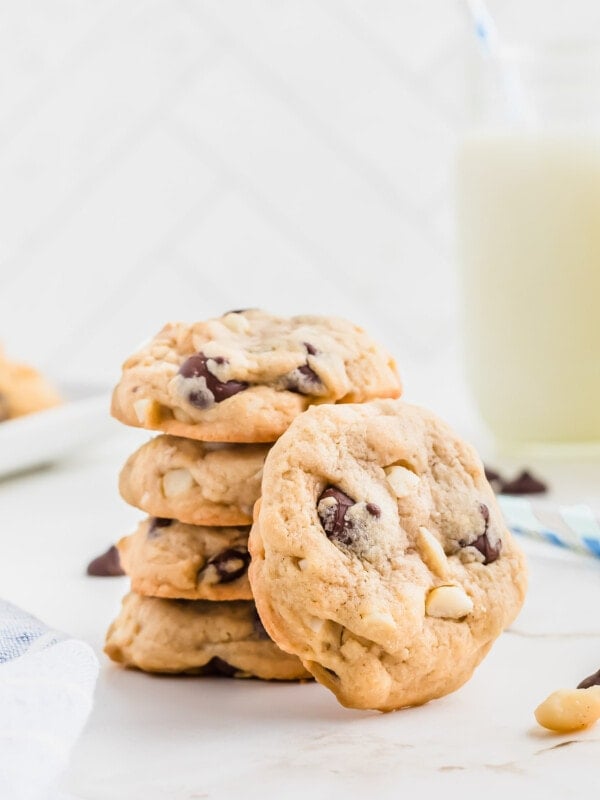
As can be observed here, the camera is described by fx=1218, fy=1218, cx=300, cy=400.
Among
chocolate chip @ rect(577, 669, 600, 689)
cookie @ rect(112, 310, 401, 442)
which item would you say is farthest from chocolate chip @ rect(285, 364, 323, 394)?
chocolate chip @ rect(577, 669, 600, 689)

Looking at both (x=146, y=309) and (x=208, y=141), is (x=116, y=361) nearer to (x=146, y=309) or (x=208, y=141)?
(x=146, y=309)

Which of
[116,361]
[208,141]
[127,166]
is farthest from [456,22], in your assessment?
[116,361]

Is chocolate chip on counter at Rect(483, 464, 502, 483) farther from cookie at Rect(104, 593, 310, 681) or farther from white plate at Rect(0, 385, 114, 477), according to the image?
cookie at Rect(104, 593, 310, 681)

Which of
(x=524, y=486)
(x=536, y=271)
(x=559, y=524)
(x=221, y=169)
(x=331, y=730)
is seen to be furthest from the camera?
(x=221, y=169)

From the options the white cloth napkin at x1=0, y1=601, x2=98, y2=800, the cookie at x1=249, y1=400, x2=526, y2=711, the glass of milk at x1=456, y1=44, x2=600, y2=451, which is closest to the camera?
the white cloth napkin at x1=0, y1=601, x2=98, y2=800

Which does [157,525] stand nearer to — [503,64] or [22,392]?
[22,392]

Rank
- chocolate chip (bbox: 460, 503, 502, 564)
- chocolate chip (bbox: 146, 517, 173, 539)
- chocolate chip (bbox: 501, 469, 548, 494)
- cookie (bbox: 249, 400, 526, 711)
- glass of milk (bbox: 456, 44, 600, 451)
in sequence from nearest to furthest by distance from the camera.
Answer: cookie (bbox: 249, 400, 526, 711)
chocolate chip (bbox: 460, 503, 502, 564)
chocolate chip (bbox: 146, 517, 173, 539)
chocolate chip (bbox: 501, 469, 548, 494)
glass of milk (bbox: 456, 44, 600, 451)

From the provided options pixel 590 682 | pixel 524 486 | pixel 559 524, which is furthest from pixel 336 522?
pixel 524 486

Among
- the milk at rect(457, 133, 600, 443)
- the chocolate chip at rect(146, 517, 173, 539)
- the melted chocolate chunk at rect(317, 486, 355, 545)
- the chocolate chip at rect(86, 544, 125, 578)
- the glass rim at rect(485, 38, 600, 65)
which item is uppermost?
the glass rim at rect(485, 38, 600, 65)
